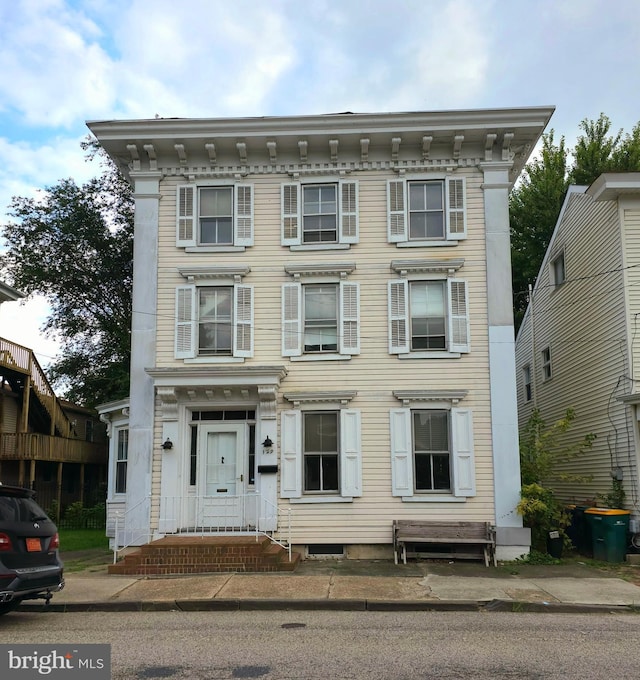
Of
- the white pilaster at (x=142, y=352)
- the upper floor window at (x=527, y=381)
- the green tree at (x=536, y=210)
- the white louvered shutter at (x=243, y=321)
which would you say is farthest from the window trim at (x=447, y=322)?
the green tree at (x=536, y=210)

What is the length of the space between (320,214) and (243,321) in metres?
2.84

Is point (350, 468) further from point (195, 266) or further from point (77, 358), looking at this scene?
point (77, 358)

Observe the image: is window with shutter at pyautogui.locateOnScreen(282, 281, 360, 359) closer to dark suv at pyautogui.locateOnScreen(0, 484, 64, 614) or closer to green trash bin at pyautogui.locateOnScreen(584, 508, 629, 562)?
green trash bin at pyautogui.locateOnScreen(584, 508, 629, 562)

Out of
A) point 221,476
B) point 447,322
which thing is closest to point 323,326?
point 447,322

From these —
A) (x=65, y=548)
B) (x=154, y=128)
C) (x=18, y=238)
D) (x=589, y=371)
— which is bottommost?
(x=65, y=548)

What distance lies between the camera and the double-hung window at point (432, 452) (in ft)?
44.1

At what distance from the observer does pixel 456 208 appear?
14.3m

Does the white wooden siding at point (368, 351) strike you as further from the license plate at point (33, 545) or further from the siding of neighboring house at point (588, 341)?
the license plate at point (33, 545)

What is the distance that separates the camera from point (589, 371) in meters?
16.0

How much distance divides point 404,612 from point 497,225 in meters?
8.22

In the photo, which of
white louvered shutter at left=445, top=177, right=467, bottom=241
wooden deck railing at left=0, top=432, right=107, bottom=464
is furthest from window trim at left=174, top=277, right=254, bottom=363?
wooden deck railing at left=0, top=432, right=107, bottom=464

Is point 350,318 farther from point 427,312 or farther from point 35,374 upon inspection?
point 35,374

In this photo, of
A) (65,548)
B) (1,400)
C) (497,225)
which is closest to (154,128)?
(497,225)

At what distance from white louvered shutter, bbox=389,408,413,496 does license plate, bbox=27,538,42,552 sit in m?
7.17
